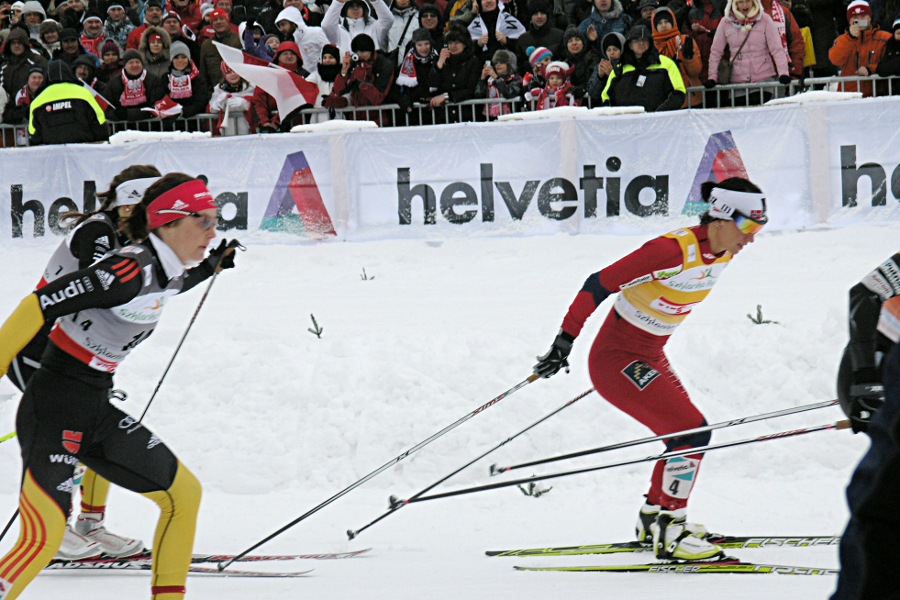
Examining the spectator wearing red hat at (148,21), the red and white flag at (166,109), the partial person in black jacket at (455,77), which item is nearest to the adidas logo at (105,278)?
the partial person in black jacket at (455,77)

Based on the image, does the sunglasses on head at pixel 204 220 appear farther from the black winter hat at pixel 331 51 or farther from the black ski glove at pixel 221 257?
the black winter hat at pixel 331 51

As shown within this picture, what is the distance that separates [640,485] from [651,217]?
165 inches

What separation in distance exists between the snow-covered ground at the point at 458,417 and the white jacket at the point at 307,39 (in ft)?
10.8

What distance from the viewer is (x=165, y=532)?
12.2ft

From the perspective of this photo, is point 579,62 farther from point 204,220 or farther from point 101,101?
point 204,220

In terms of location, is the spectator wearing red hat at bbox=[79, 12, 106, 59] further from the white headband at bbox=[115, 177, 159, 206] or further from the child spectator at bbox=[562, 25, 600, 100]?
the white headband at bbox=[115, 177, 159, 206]

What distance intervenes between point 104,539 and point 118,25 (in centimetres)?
985

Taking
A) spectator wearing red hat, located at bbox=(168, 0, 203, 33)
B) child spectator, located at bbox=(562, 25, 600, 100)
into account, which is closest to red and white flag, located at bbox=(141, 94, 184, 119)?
spectator wearing red hat, located at bbox=(168, 0, 203, 33)

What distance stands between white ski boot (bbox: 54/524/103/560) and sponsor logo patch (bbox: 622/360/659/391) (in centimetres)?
276

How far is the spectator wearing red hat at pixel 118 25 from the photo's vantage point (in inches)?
533

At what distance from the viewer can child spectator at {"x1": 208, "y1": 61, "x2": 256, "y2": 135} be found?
11.8 meters

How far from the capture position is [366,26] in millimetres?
11922

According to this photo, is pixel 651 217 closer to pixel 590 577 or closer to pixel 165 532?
pixel 590 577

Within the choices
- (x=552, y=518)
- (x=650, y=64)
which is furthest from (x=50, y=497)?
(x=650, y=64)
